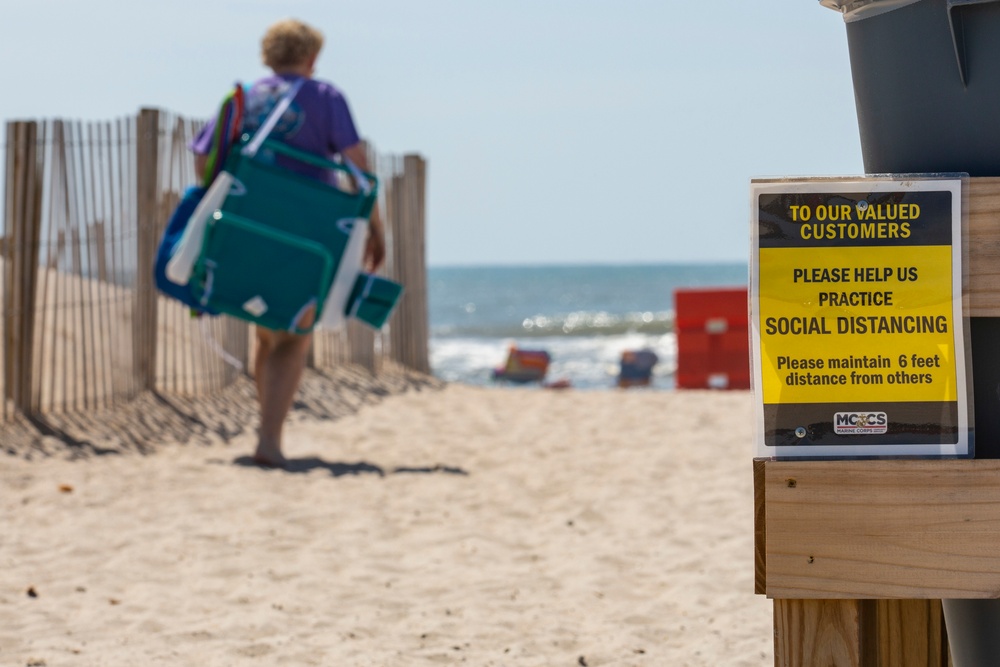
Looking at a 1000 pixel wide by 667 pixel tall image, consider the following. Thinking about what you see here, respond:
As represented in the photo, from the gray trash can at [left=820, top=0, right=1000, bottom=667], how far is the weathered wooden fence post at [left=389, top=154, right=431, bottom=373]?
7541mm

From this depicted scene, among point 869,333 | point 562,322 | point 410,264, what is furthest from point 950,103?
point 562,322

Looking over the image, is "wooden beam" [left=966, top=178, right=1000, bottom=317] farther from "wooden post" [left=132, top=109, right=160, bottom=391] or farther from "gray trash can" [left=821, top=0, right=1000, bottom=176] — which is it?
"wooden post" [left=132, top=109, right=160, bottom=391]

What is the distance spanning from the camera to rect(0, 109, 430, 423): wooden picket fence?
6.11 meters

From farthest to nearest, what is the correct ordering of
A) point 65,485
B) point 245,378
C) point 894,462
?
1. point 245,378
2. point 65,485
3. point 894,462

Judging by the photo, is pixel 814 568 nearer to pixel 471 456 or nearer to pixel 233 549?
pixel 233 549

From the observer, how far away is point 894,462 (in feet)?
5.26

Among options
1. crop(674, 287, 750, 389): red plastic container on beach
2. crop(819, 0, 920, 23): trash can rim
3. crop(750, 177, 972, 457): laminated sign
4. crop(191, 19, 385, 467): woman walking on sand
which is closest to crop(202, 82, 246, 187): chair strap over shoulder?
crop(191, 19, 385, 467): woman walking on sand

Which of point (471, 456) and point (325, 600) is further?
point (471, 456)

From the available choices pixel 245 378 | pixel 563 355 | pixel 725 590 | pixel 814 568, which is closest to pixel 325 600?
pixel 725 590

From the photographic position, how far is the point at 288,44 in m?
5.30

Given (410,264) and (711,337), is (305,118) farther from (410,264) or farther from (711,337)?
(711,337)

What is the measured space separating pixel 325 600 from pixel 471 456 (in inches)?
105

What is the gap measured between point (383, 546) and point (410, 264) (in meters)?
5.24

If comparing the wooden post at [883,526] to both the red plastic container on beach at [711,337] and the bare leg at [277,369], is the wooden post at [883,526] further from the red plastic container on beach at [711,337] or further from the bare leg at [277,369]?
the red plastic container on beach at [711,337]
